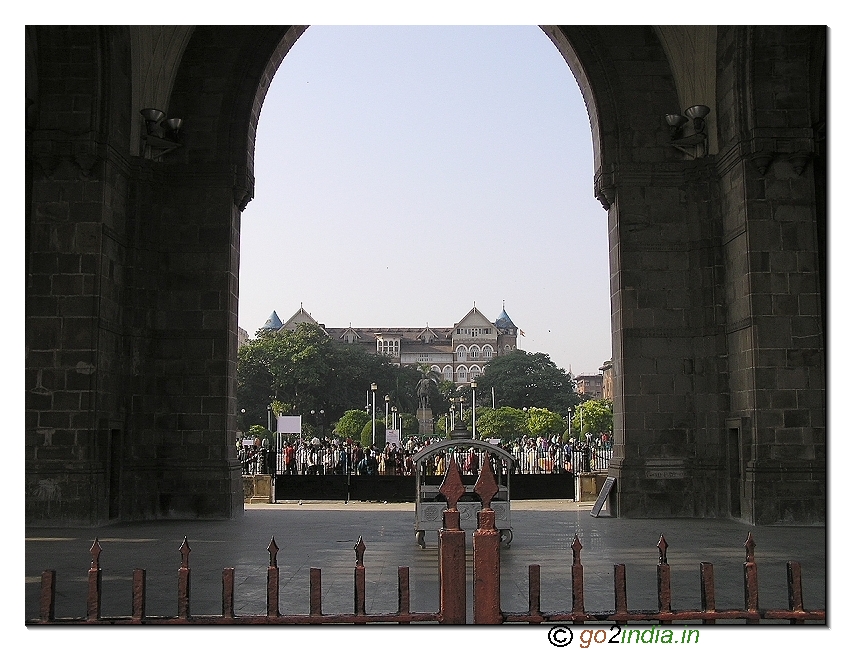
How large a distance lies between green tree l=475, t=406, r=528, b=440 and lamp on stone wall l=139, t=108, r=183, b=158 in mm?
41013

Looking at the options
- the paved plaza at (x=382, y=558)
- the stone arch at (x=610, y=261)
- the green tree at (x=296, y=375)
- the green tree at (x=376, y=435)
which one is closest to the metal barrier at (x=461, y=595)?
the paved plaza at (x=382, y=558)

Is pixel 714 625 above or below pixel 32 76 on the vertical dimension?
below

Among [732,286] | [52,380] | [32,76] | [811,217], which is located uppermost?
[32,76]

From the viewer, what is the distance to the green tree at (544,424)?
55156 mm

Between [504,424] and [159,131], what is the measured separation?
144 ft

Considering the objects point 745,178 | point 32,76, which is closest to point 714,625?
point 745,178

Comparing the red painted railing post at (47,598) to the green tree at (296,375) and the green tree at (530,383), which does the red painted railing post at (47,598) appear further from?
the green tree at (530,383)

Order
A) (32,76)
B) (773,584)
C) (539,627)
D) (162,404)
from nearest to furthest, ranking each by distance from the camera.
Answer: (539,627)
(773,584)
(32,76)
(162,404)

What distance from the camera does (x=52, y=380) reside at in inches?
542

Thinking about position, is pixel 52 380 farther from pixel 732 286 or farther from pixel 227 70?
pixel 732 286

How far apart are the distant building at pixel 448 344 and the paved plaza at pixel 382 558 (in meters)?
107

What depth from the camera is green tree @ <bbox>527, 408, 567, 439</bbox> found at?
55.2 metres

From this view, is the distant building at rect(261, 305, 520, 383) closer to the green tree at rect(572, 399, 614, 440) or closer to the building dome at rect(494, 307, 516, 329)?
the building dome at rect(494, 307, 516, 329)

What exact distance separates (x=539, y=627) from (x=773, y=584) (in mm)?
3651
